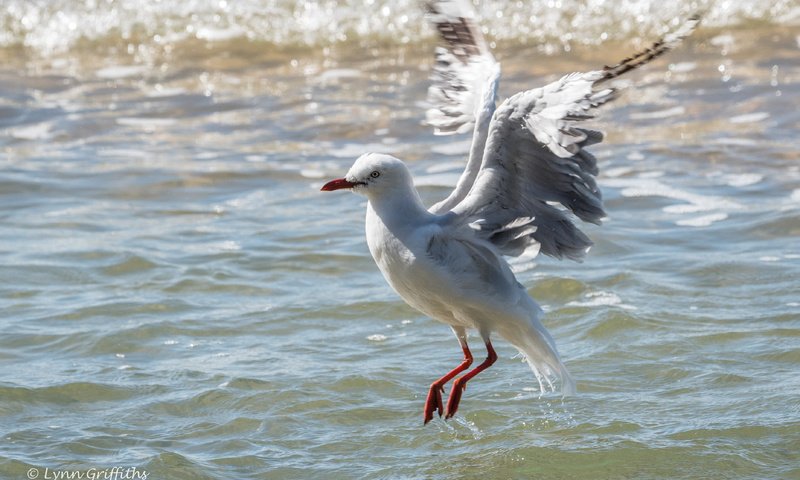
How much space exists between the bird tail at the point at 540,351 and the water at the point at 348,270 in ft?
0.45

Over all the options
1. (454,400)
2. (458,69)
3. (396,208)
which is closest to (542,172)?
(396,208)

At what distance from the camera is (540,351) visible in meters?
6.21

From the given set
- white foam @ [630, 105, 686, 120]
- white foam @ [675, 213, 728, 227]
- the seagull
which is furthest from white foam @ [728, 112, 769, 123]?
the seagull

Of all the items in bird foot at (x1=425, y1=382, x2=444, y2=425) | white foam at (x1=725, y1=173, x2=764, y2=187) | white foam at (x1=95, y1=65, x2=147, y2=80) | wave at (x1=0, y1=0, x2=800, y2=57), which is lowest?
bird foot at (x1=425, y1=382, x2=444, y2=425)

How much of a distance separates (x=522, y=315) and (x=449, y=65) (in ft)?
5.21

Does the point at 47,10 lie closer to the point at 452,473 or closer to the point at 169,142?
the point at 169,142

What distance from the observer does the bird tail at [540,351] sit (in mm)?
6137

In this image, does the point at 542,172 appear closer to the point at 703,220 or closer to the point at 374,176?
the point at 374,176

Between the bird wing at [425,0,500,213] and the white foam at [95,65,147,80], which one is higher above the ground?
the bird wing at [425,0,500,213]

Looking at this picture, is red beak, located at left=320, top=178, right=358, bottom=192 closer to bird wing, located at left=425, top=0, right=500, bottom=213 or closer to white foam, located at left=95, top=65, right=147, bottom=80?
bird wing, located at left=425, top=0, right=500, bottom=213

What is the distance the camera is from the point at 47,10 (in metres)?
17.0

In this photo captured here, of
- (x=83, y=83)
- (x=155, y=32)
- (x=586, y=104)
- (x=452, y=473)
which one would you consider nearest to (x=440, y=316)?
(x=452, y=473)

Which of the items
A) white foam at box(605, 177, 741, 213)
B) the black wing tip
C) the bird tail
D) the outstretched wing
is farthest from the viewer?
white foam at box(605, 177, 741, 213)

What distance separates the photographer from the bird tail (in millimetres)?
6137
